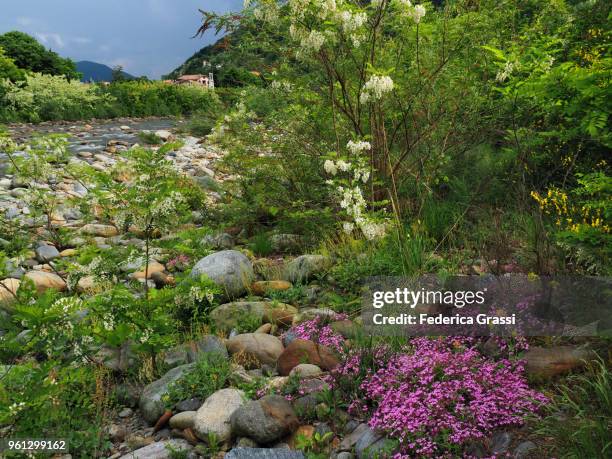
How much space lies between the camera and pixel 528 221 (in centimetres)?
465

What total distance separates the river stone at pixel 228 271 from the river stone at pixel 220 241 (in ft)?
4.15

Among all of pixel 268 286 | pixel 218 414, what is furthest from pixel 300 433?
pixel 268 286

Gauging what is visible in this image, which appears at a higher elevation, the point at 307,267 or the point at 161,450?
the point at 307,267

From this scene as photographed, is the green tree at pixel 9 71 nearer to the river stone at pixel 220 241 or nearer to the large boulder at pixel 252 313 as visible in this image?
the river stone at pixel 220 241

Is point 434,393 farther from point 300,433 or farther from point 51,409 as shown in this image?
point 51,409

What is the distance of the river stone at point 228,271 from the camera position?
5008 mm

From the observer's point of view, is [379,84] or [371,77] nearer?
[379,84]

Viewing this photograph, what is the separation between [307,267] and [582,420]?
3.05m

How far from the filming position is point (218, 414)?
10.4ft

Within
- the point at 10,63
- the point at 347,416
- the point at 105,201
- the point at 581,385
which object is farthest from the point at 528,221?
the point at 10,63

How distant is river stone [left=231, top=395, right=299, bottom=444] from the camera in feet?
9.75

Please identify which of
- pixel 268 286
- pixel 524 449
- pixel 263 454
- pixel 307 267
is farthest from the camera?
pixel 307 267

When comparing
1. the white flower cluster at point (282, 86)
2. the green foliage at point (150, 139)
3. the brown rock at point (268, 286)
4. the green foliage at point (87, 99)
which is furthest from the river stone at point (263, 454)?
the green foliage at point (87, 99)

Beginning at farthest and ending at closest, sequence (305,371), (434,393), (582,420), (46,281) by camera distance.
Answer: (46,281) → (305,371) → (434,393) → (582,420)
